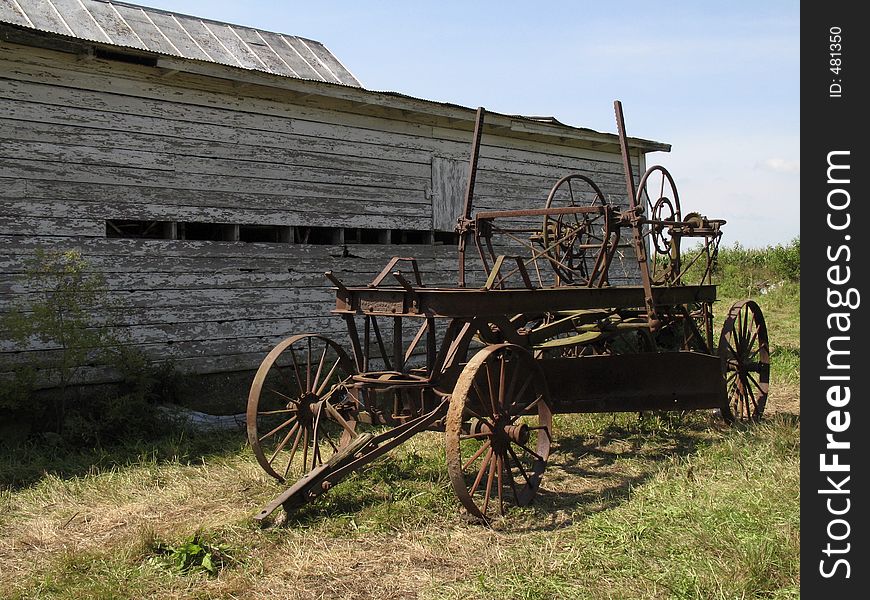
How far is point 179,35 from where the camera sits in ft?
33.2

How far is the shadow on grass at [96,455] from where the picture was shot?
6.17 meters

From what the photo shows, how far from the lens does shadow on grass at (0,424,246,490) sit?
617 centimetres

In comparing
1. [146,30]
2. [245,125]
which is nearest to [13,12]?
[146,30]

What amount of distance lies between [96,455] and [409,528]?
327cm

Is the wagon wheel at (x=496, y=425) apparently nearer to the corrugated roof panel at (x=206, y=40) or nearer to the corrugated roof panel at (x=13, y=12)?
the corrugated roof panel at (x=206, y=40)

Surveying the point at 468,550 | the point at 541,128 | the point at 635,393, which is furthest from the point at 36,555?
the point at 541,128

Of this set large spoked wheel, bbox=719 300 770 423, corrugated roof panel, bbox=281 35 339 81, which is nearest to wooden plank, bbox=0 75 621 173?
corrugated roof panel, bbox=281 35 339 81

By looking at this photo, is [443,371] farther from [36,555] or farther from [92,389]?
→ [92,389]

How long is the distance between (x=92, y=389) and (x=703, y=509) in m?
5.79

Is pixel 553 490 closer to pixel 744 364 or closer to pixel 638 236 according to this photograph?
pixel 638 236

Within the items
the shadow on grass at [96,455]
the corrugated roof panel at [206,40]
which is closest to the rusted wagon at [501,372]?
the shadow on grass at [96,455]

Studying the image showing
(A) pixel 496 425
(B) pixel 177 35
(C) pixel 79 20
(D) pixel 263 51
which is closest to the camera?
(A) pixel 496 425

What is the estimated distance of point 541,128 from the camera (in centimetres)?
1150

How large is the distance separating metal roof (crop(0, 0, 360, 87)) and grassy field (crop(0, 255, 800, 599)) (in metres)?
4.65
